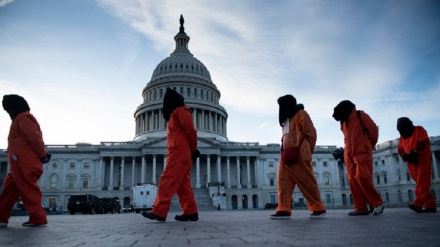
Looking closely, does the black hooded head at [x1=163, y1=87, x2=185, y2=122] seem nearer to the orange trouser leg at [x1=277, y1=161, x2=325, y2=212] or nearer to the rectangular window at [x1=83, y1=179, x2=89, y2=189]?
the orange trouser leg at [x1=277, y1=161, x2=325, y2=212]

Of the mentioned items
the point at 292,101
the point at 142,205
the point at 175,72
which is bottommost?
the point at 142,205

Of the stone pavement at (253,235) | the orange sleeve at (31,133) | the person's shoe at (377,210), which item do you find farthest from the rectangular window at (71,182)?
the stone pavement at (253,235)

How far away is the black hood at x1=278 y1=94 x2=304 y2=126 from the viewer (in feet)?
32.3

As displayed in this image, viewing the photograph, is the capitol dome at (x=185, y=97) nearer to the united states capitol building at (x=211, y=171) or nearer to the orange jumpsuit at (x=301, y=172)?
the united states capitol building at (x=211, y=171)

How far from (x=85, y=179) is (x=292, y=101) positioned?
63.9 meters

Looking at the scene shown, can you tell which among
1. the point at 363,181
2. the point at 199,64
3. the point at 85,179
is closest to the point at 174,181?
the point at 363,181

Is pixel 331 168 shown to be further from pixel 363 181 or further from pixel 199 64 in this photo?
pixel 363 181

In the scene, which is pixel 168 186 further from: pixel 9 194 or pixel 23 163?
pixel 9 194

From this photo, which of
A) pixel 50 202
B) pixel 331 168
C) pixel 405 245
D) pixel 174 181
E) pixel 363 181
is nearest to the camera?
pixel 405 245

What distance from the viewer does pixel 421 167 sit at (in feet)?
36.8

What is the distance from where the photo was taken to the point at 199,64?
92.5 m

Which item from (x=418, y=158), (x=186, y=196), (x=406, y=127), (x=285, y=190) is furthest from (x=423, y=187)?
(x=186, y=196)

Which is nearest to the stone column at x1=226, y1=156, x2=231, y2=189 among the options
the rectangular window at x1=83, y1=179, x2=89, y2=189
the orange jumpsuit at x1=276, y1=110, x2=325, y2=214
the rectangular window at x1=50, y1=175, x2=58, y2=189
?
the rectangular window at x1=83, y1=179, x2=89, y2=189

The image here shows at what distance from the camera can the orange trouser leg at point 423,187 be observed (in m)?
10.7
